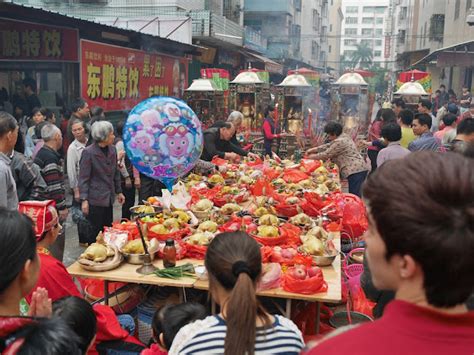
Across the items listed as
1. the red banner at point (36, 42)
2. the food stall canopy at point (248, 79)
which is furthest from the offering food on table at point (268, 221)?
the food stall canopy at point (248, 79)

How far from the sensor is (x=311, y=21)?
47125 millimetres

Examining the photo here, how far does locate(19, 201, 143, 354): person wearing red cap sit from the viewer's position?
2.71 m

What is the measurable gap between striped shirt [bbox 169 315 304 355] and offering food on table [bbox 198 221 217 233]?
224cm

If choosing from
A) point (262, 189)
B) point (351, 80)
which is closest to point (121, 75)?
point (262, 189)

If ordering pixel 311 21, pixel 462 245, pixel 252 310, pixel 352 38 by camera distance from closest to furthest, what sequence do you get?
pixel 462 245
pixel 252 310
pixel 311 21
pixel 352 38

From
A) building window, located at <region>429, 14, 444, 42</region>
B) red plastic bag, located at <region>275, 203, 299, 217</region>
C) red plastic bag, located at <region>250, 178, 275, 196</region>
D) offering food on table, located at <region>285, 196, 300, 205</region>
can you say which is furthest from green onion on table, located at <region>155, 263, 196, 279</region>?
building window, located at <region>429, 14, 444, 42</region>

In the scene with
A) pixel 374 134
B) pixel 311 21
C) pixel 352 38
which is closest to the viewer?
pixel 374 134

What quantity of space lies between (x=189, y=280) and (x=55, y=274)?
3.17ft

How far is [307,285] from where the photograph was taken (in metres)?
3.21

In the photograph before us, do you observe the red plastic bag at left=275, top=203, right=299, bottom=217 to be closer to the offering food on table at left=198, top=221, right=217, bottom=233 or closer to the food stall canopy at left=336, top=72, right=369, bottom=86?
the offering food on table at left=198, top=221, right=217, bottom=233

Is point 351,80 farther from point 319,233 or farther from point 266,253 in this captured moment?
point 266,253

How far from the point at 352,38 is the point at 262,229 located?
111095mm

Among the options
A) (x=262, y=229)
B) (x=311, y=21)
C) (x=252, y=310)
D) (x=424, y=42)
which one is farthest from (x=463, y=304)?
(x=311, y=21)

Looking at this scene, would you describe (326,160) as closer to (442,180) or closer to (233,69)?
(442,180)
